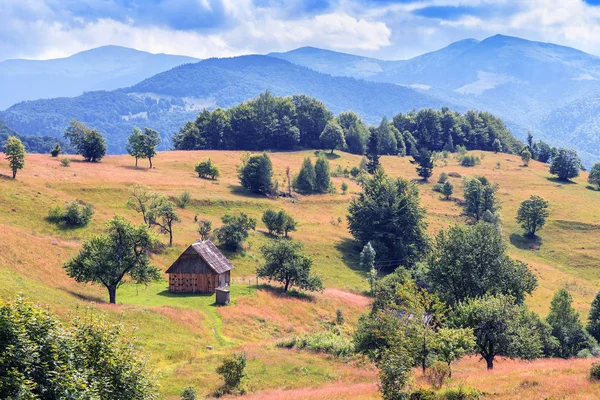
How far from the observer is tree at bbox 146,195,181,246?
246 feet

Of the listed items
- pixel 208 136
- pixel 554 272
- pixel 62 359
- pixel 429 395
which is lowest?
pixel 554 272

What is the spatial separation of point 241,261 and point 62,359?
57.0 metres

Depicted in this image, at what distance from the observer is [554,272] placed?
3765 inches

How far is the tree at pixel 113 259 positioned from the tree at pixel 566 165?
148 metres

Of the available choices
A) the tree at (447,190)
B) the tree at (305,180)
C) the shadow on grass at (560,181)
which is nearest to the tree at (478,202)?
the tree at (447,190)

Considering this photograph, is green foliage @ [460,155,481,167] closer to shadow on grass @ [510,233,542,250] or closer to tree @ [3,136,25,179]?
shadow on grass @ [510,233,542,250]

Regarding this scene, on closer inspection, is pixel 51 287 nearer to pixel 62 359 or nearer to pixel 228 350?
pixel 228 350

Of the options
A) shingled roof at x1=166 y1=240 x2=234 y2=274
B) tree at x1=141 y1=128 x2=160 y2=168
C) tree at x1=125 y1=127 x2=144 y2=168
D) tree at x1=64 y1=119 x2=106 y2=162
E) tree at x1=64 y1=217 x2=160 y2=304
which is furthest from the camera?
tree at x1=141 y1=128 x2=160 y2=168

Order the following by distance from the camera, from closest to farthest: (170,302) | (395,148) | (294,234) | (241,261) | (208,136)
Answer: (170,302), (241,261), (294,234), (208,136), (395,148)

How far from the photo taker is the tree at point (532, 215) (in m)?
114

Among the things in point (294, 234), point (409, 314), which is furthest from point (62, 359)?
point (294, 234)

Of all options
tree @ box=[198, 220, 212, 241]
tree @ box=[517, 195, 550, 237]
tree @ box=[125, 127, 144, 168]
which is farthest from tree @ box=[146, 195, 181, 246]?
tree @ box=[517, 195, 550, 237]

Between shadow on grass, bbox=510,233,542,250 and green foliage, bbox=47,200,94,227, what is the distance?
299ft

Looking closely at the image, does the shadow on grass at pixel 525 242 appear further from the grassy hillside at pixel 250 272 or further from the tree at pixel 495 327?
the tree at pixel 495 327
